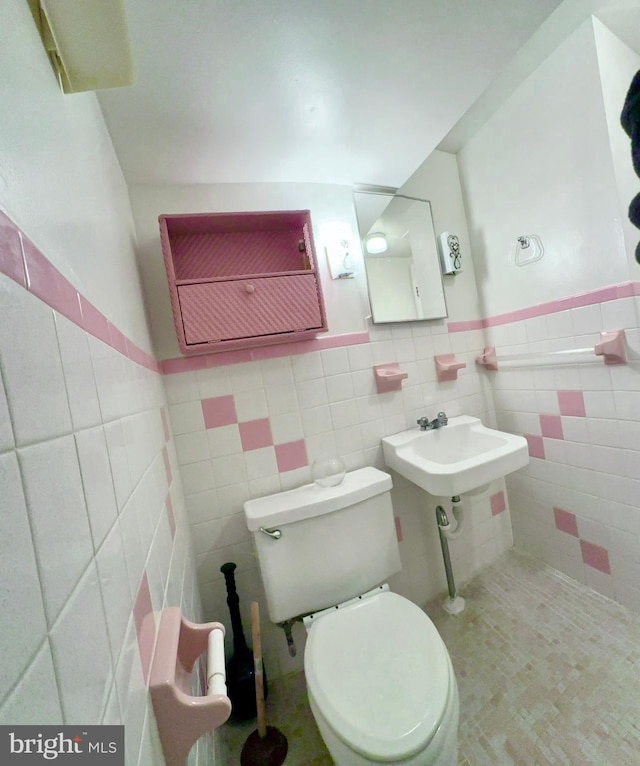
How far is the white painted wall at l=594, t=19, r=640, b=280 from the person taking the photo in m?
1.05

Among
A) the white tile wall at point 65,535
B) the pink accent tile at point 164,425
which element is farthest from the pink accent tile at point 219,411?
the white tile wall at point 65,535

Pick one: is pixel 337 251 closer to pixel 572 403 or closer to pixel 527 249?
pixel 527 249

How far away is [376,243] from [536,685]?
1832mm

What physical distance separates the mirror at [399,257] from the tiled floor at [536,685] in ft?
4.55

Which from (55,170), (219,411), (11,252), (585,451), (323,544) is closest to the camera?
(11,252)

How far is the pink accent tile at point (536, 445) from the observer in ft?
4.74

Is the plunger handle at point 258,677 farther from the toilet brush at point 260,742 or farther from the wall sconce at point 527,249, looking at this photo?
the wall sconce at point 527,249

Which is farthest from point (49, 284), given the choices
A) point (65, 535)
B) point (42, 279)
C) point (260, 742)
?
point (260, 742)

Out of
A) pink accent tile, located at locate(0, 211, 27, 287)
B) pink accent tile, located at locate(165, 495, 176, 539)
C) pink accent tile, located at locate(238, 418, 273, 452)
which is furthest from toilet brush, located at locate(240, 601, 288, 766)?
pink accent tile, located at locate(0, 211, 27, 287)

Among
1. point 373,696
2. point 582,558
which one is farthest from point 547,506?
point 373,696

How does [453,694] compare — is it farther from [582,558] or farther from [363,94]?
[363,94]

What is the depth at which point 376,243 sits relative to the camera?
1.42 m

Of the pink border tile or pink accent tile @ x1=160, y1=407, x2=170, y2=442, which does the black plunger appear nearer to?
pink accent tile @ x1=160, y1=407, x2=170, y2=442

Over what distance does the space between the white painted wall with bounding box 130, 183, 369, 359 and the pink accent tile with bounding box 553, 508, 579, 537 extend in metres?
1.31
